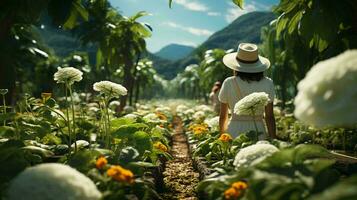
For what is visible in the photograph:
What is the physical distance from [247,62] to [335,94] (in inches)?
117

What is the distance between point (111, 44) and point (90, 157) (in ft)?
38.7

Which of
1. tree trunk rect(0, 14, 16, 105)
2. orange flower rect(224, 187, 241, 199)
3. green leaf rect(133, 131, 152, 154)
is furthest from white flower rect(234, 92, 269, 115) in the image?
tree trunk rect(0, 14, 16, 105)

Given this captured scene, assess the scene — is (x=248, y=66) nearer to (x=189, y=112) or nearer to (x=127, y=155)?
(x=127, y=155)

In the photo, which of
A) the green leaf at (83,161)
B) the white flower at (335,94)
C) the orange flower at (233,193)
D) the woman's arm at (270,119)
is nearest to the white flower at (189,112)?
the woman's arm at (270,119)

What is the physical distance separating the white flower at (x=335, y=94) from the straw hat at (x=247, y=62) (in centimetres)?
276

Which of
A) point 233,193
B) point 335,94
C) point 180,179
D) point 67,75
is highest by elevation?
point 67,75

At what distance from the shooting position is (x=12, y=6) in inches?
133

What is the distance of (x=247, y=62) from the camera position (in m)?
4.64

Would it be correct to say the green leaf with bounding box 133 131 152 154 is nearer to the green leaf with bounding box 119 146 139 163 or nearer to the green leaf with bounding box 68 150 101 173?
the green leaf with bounding box 119 146 139 163

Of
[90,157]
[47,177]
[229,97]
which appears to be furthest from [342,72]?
[229,97]

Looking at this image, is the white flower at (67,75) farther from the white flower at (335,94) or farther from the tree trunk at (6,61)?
the white flower at (335,94)

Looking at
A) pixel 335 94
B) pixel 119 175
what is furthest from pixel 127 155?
pixel 335 94

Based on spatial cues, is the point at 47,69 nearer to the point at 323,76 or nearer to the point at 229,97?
the point at 229,97

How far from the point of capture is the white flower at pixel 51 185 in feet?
6.04
